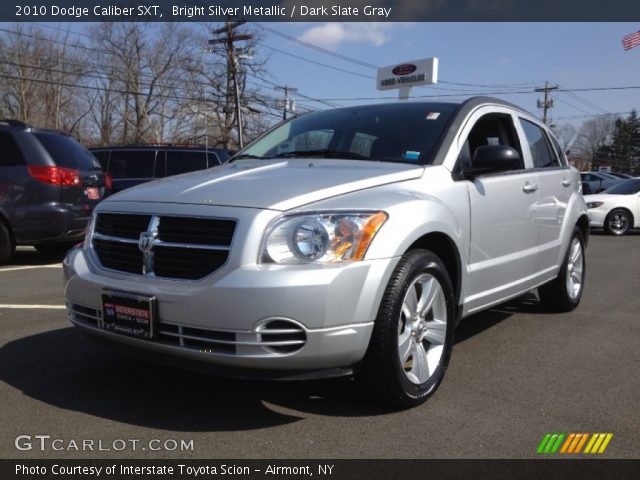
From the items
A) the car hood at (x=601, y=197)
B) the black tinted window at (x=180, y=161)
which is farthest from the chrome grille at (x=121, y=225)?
the car hood at (x=601, y=197)

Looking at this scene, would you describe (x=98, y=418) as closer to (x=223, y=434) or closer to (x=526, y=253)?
(x=223, y=434)

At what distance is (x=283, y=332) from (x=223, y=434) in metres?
0.59

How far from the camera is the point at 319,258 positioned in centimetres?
274

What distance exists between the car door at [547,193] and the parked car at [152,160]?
633cm

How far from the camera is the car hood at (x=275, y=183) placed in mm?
2902

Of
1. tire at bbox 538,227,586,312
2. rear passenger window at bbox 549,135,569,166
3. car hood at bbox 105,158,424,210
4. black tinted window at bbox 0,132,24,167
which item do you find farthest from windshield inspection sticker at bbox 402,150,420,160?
black tinted window at bbox 0,132,24,167

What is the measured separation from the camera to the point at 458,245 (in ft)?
11.6

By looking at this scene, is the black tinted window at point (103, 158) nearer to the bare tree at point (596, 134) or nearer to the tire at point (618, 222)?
the tire at point (618, 222)

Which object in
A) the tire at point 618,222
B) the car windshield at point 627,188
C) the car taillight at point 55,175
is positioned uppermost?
the car taillight at point 55,175

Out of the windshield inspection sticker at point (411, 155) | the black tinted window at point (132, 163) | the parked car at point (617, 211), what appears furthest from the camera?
the parked car at point (617, 211)

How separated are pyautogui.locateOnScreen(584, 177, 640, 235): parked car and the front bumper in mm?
13879

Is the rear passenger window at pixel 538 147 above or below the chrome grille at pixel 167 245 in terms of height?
above

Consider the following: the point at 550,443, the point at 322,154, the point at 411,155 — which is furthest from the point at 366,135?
the point at 550,443

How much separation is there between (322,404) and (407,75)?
3337 cm
